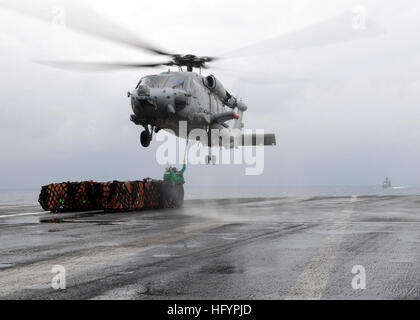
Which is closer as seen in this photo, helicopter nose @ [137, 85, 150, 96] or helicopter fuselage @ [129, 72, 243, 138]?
helicopter nose @ [137, 85, 150, 96]

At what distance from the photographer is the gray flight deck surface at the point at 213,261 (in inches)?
229

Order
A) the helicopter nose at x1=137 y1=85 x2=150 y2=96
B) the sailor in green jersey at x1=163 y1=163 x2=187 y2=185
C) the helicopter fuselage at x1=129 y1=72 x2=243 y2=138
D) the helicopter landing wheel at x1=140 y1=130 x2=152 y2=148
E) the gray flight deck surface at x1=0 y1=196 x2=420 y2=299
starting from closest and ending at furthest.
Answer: the gray flight deck surface at x1=0 y1=196 x2=420 y2=299 → the helicopter nose at x1=137 y1=85 x2=150 y2=96 → the helicopter fuselage at x1=129 y1=72 x2=243 y2=138 → the sailor in green jersey at x1=163 y1=163 x2=187 y2=185 → the helicopter landing wheel at x1=140 y1=130 x2=152 y2=148

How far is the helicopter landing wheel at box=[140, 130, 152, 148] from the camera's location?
2478 cm

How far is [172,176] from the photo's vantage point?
80.5ft

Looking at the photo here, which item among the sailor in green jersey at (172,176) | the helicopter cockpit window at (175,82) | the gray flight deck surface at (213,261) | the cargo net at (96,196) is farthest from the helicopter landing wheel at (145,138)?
the gray flight deck surface at (213,261)

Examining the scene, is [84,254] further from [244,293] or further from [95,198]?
[95,198]

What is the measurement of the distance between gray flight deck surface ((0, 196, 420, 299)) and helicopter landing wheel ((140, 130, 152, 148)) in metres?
11.1

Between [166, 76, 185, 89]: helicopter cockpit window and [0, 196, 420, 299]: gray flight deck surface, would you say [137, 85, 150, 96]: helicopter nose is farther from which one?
[0, 196, 420, 299]: gray flight deck surface

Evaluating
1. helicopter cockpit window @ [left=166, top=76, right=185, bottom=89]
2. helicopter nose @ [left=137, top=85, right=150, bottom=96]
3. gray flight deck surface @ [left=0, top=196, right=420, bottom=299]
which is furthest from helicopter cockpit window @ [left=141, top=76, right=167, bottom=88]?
gray flight deck surface @ [left=0, top=196, right=420, bottom=299]

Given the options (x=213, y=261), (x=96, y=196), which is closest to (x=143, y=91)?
(x=96, y=196)

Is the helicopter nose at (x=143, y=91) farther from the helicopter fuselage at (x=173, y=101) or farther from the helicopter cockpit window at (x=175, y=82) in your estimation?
the helicopter cockpit window at (x=175, y=82)

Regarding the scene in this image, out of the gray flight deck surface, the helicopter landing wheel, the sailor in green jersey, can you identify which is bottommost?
the gray flight deck surface
